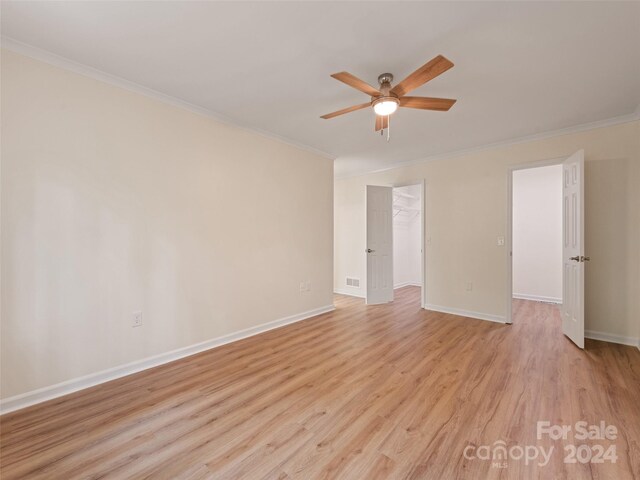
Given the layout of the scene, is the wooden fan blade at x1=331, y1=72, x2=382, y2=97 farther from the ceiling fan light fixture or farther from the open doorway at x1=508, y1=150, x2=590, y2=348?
the open doorway at x1=508, y1=150, x2=590, y2=348

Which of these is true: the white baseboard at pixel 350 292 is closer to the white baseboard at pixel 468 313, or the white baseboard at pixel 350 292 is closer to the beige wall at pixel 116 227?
the white baseboard at pixel 468 313

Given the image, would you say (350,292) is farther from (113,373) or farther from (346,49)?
(346,49)

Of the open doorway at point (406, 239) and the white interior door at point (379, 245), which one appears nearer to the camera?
the white interior door at point (379, 245)

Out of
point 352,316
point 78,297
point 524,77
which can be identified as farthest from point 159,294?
point 524,77

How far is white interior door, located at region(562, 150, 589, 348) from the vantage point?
298 centimetres

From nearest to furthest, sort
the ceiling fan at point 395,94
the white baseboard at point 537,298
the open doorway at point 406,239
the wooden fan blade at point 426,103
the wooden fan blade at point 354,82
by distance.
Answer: the wooden fan blade at point 354,82 < the ceiling fan at point 395,94 < the wooden fan blade at point 426,103 < the white baseboard at point 537,298 < the open doorway at point 406,239

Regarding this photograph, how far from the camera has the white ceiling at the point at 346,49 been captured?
1.66 metres

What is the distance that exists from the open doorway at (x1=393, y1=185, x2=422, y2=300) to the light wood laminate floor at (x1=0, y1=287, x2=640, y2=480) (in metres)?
3.68

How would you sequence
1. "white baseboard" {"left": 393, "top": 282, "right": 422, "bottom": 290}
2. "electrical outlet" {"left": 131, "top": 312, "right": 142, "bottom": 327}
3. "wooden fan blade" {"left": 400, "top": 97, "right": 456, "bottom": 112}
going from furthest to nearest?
"white baseboard" {"left": 393, "top": 282, "right": 422, "bottom": 290} → "electrical outlet" {"left": 131, "top": 312, "right": 142, "bottom": 327} → "wooden fan blade" {"left": 400, "top": 97, "right": 456, "bottom": 112}

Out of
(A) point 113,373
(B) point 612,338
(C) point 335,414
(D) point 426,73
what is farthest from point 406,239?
(A) point 113,373

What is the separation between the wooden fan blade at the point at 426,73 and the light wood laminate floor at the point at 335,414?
2304mm

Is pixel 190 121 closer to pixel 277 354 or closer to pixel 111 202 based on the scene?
pixel 111 202

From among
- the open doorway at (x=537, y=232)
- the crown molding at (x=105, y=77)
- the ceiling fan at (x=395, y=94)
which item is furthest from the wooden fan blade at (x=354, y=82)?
the open doorway at (x=537, y=232)

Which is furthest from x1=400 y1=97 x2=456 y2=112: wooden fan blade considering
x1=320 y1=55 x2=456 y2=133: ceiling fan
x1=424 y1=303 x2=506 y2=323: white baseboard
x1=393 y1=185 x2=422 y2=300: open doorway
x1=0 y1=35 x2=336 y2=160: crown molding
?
x1=393 y1=185 x2=422 y2=300: open doorway
